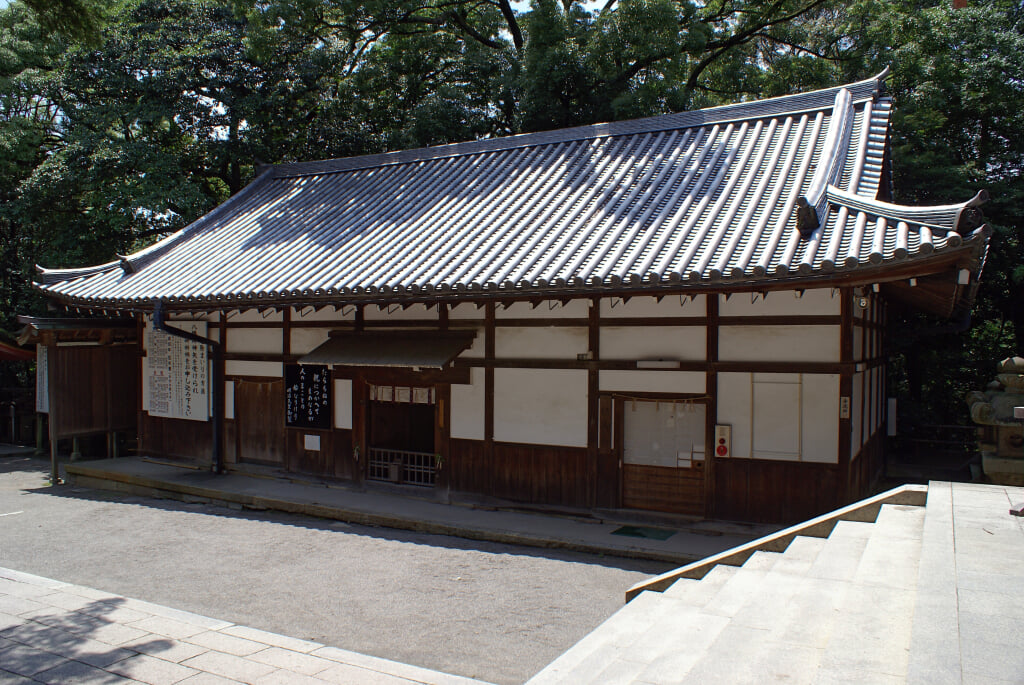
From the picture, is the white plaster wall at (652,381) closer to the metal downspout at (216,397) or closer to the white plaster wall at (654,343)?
the white plaster wall at (654,343)

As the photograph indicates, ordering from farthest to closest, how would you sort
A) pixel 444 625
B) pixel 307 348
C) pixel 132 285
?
pixel 132 285
pixel 307 348
pixel 444 625

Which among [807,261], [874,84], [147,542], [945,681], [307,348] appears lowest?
[147,542]

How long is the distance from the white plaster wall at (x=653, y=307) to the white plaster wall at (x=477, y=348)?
2.00 meters

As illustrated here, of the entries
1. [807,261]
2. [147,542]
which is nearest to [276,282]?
[147,542]

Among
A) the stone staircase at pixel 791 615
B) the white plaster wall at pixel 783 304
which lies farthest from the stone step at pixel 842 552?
the white plaster wall at pixel 783 304

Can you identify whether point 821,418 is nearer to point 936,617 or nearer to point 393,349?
point 936,617

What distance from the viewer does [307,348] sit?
40.6 ft

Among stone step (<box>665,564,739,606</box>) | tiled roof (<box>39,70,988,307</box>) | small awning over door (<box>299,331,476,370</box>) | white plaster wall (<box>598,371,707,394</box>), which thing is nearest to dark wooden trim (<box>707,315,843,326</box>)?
white plaster wall (<box>598,371,707,394</box>)

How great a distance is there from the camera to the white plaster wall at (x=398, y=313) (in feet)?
36.7

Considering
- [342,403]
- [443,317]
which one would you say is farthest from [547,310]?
[342,403]

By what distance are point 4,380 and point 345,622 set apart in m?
20.8

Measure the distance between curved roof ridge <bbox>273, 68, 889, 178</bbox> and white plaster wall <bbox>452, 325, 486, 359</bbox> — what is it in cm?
546

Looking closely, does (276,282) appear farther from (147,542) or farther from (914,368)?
(914,368)

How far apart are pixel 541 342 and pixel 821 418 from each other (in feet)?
12.8
